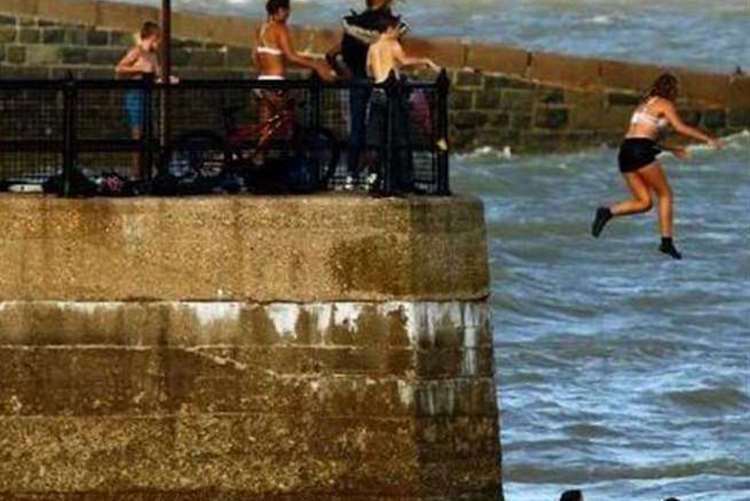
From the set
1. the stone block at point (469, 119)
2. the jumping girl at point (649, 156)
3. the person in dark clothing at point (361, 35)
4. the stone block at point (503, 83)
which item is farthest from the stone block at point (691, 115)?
the person in dark clothing at point (361, 35)

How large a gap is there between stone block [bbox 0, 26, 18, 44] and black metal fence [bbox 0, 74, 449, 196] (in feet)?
99.4

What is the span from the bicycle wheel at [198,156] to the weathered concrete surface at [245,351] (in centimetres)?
47

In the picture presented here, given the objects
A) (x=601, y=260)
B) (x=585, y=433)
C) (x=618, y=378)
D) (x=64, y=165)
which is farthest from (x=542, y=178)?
(x=64, y=165)

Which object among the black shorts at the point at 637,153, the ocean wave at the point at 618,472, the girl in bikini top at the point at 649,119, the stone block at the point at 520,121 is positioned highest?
the girl in bikini top at the point at 649,119

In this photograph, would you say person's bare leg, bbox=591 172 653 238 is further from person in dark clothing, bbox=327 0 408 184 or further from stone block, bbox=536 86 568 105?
stone block, bbox=536 86 568 105

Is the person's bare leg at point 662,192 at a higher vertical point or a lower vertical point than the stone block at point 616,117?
higher

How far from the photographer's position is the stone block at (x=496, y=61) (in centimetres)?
4697

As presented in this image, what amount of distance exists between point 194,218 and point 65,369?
88 centimetres

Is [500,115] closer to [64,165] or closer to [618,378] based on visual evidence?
[618,378]

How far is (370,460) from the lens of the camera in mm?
16031

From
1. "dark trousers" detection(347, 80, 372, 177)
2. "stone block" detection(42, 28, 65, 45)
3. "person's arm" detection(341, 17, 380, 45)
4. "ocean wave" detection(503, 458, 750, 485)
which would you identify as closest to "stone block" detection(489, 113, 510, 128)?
"stone block" detection(42, 28, 65, 45)

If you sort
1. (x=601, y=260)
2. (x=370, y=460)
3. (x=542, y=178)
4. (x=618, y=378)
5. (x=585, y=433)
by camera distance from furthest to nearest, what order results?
(x=542, y=178) < (x=601, y=260) < (x=618, y=378) < (x=585, y=433) < (x=370, y=460)

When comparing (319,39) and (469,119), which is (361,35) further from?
(469,119)

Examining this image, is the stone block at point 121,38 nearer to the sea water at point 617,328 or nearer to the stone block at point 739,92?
the sea water at point 617,328
